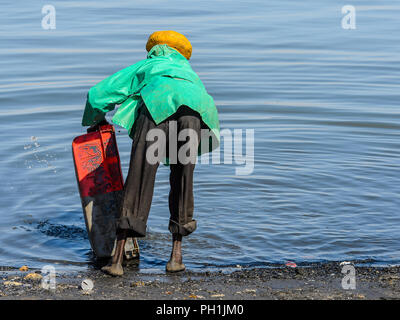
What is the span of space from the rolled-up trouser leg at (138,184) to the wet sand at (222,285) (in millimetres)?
423

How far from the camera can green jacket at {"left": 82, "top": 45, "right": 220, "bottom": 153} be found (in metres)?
5.71

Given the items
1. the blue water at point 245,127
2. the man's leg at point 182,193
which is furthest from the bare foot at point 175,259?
the blue water at point 245,127

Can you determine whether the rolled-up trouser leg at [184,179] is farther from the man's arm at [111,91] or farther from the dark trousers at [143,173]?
the man's arm at [111,91]

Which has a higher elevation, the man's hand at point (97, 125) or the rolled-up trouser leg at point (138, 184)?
the man's hand at point (97, 125)

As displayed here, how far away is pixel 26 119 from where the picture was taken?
11.7 m

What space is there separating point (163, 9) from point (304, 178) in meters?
13.5

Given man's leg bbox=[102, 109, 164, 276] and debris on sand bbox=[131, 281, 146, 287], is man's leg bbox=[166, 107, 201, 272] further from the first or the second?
debris on sand bbox=[131, 281, 146, 287]

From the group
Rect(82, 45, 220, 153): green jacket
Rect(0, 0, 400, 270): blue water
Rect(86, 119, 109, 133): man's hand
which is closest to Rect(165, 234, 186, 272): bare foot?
Rect(0, 0, 400, 270): blue water

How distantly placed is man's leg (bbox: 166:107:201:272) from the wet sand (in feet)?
0.62

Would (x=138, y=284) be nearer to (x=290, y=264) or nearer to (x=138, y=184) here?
(x=138, y=184)

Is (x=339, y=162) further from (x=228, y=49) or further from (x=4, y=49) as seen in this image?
(x=4, y=49)

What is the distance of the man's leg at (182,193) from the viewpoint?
5.85 metres

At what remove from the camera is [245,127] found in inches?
455
